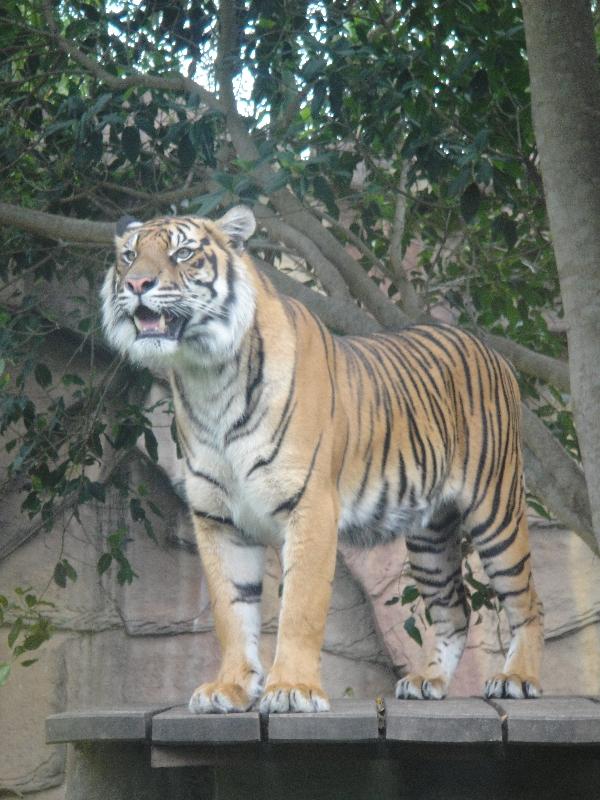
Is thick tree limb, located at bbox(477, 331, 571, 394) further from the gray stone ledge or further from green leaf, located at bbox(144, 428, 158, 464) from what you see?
green leaf, located at bbox(144, 428, 158, 464)

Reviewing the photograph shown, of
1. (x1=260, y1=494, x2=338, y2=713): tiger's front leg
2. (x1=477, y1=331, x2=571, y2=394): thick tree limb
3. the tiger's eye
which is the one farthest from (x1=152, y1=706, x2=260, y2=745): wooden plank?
(x1=477, y1=331, x2=571, y2=394): thick tree limb

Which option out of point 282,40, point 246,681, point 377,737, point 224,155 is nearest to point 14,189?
point 224,155

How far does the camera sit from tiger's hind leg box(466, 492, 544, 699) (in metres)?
4.29

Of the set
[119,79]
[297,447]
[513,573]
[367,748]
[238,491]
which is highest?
[119,79]

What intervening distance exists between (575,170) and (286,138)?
1.80 meters

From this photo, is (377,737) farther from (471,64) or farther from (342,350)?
(471,64)

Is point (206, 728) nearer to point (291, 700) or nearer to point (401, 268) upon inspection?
point (291, 700)

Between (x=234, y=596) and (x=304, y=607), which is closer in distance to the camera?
(x=304, y=607)

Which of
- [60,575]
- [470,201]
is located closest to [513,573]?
[470,201]

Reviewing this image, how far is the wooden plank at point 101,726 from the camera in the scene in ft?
10.8

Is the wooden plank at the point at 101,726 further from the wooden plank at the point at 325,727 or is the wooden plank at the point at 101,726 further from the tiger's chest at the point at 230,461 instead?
the tiger's chest at the point at 230,461

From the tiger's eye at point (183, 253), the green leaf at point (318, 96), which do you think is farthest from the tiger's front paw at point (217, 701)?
the green leaf at point (318, 96)

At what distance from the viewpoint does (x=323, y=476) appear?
148 inches

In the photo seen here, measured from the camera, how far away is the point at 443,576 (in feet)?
15.2
